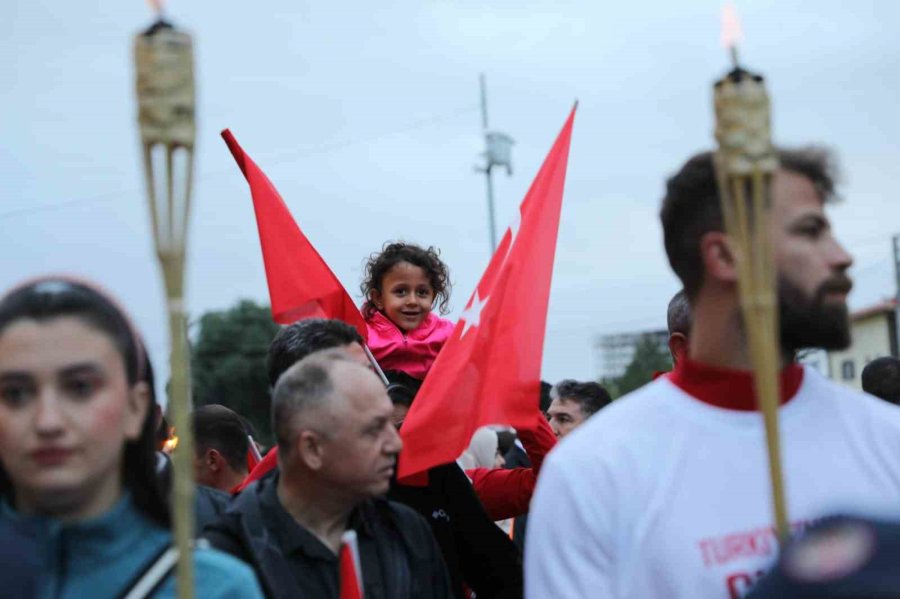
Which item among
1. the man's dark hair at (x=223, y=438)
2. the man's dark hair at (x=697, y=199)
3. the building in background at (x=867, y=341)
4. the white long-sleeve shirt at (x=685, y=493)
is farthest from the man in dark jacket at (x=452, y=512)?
the building in background at (x=867, y=341)

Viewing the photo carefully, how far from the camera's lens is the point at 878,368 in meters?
6.38

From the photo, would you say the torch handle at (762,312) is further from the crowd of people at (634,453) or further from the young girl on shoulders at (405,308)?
the young girl on shoulders at (405,308)

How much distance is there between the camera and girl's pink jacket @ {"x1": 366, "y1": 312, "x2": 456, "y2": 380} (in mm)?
5543

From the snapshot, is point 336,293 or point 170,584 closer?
point 170,584

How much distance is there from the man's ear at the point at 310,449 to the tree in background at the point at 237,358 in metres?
48.1

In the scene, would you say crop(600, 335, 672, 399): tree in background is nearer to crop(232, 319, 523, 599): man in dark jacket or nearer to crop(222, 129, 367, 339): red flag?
crop(222, 129, 367, 339): red flag

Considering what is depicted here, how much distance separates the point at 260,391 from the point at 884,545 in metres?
53.8

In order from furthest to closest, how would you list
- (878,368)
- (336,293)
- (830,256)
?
(878,368)
(336,293)
(830,256)

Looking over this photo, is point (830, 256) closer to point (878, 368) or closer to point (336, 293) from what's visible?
point (336, 293)

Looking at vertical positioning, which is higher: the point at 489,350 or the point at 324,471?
the point at 489,350

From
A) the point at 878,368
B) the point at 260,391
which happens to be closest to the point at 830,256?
the point at 878,368

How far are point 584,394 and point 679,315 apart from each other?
2259mm

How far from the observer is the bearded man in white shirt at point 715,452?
2.40m

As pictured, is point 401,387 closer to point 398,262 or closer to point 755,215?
point 398,262
